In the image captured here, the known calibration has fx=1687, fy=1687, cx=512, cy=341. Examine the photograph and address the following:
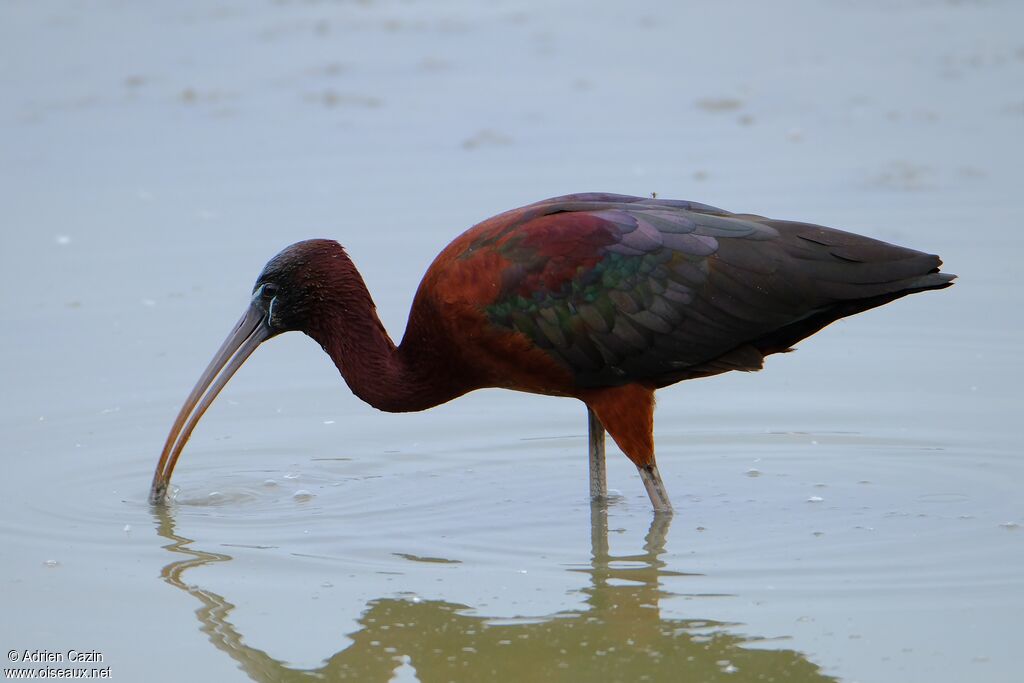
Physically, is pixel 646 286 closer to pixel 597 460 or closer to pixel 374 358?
pixel 597 460

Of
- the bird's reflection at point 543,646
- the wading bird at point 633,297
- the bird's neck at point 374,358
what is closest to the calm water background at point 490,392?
the bird's reflection at point 543,646

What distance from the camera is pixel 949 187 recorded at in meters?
10.6

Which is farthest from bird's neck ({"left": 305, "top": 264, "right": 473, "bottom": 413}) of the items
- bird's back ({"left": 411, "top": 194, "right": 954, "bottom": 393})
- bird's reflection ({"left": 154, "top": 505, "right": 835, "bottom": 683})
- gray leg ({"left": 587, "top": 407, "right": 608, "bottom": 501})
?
bird's reflection ({"left": 154, "top": 505, "right": 835, "bottom": 683})

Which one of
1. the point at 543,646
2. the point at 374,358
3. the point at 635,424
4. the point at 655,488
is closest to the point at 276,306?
the point at 374,358

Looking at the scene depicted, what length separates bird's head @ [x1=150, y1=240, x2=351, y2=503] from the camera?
6.84 meters

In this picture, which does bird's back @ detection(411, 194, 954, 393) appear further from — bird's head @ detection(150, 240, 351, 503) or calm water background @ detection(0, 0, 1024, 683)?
calm water background @ detection(0, 0, 1024, 683)

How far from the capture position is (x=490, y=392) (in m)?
8.37

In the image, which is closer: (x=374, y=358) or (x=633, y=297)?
(x=633, y=297)

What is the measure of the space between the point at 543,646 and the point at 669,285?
1.73 m

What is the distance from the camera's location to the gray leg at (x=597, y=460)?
686cm

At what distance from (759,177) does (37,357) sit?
4736 millimetres

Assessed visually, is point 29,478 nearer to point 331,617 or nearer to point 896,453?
point 331,617

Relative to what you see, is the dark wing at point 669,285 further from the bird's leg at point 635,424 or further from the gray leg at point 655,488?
the gray leg at point 655,488

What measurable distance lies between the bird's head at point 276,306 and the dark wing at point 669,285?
28.3 inches
